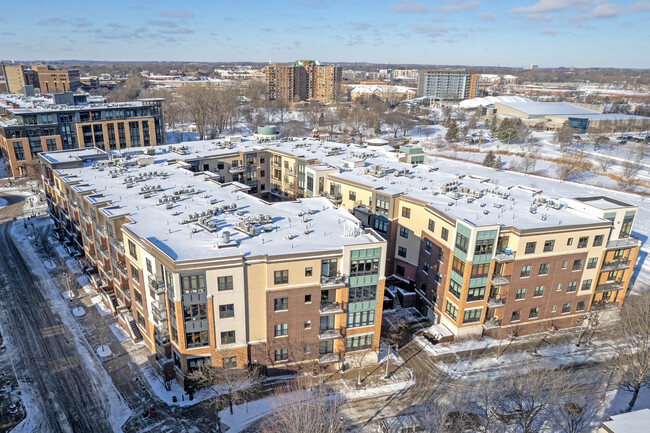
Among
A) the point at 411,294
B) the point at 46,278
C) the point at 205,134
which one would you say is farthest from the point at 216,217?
the point at 205,134

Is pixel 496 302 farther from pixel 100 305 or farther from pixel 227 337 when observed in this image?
pixel 100 305

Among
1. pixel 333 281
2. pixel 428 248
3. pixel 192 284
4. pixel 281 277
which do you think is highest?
pixel 192 284

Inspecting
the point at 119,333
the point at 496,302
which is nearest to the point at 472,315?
the point at 496,302

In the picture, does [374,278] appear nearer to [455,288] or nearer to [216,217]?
[455,288]

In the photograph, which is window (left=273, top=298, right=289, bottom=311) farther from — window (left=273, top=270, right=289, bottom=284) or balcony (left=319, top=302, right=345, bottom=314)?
balcony (left=319, top=302, right=345, bottom=314)

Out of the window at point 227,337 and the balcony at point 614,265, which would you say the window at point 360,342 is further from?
the balcony at point 614,265

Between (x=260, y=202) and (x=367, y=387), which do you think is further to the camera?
(x=260, y=202)

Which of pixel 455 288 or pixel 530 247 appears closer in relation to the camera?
pixel 530 247

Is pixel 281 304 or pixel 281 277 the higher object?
pixel 281 277
